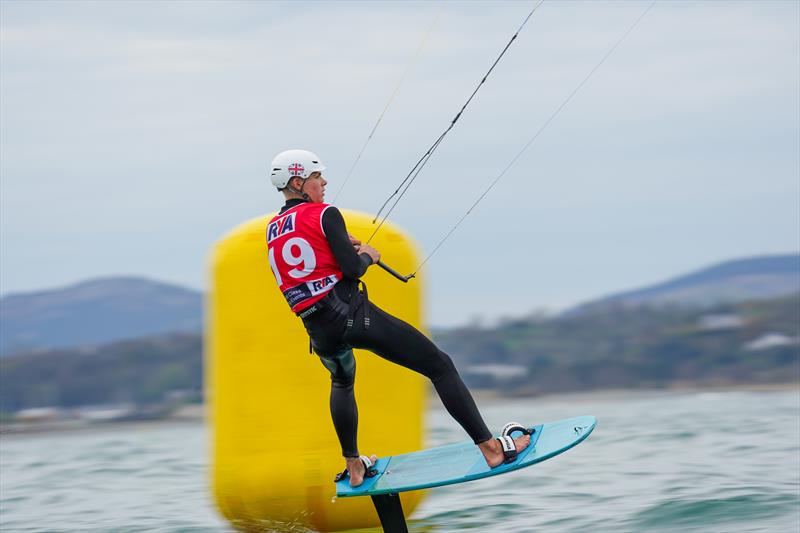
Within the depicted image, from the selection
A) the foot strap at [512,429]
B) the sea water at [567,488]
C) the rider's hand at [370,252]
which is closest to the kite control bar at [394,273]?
the rider's hand at [370,252]

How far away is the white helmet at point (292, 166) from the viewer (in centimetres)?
724

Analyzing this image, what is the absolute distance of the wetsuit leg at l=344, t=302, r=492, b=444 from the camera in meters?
7.18

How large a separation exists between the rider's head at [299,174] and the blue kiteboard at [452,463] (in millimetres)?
1610

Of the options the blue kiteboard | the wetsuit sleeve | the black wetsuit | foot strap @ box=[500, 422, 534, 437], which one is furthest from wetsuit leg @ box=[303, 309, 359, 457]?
foot strap @ box=[500, 422, 534, 437]

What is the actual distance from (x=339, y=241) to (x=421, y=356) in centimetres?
79

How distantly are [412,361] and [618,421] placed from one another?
1218 centimetres

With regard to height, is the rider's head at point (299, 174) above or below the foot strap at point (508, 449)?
above

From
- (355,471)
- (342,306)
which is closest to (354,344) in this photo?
(342,306)

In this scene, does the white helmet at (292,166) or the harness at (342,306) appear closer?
the harness at (342,306)

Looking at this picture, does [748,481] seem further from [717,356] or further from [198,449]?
[717,356]

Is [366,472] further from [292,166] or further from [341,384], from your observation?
[292,166]

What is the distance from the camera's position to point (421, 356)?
7230 millimetres

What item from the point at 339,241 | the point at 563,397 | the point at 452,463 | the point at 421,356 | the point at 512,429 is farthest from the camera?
the point at 563,397

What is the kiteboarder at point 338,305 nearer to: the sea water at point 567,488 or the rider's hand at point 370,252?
the rider's hand at point 370,252
